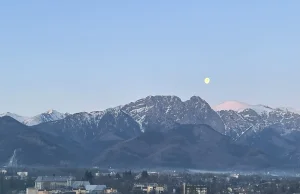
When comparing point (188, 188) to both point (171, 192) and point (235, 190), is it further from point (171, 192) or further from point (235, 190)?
point (235, 190)

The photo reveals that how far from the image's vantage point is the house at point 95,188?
134 m

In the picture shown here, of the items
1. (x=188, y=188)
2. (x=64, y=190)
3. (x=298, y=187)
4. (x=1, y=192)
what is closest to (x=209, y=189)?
(x=188, y=188)

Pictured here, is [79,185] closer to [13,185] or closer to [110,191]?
[110,191]

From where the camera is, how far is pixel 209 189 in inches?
5709

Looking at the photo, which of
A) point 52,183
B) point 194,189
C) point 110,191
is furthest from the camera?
point 52,183

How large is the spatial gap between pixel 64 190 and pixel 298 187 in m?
38.5

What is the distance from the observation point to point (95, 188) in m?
137

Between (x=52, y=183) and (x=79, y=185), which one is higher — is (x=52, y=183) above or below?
above

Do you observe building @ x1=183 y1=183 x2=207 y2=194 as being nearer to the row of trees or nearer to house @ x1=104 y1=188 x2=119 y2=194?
house @ x1=104 y1=188 x2=119 y2=194

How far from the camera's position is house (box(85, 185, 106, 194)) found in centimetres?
13395

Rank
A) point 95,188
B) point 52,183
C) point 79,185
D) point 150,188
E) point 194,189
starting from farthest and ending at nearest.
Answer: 1. point 52,183
2. point 79,185
3. point 150,188
4. point 95,188
5. point 194,189

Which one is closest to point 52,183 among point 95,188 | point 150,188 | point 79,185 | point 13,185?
point 79,185

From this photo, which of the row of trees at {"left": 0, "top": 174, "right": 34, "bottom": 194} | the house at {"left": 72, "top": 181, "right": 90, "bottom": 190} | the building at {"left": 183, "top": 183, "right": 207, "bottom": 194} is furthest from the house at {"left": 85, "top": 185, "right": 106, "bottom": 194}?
the building at {"left": 183, "top": 183, "right": 207, "bottom": 194}

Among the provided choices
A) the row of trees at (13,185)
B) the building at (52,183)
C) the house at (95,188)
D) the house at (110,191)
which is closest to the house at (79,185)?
the house at (95,188)
